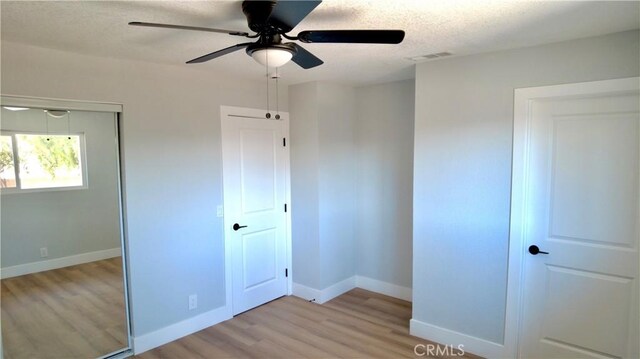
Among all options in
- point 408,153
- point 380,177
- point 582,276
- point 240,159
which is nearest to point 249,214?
point 240,159

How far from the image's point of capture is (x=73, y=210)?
9.53 feet

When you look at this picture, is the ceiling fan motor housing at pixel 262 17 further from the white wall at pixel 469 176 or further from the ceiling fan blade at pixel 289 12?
the white wall at pixel 469 176

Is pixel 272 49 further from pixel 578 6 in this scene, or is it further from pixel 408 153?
pixel 408 153

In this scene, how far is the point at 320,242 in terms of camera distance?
13.2ft

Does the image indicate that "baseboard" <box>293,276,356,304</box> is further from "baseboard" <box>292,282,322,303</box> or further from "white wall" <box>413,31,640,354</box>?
"white wall" <box>413,31,640,354</box>

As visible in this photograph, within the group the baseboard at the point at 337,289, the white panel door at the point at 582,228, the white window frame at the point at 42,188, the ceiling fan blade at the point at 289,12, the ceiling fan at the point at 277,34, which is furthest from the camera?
the baseboard at the point at 337,289

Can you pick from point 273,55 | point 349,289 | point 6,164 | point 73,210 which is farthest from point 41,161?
point 349,289

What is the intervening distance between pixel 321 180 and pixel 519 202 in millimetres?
1946

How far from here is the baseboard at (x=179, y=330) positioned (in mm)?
3068

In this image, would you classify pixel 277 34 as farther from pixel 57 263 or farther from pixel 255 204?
pixel 57 263

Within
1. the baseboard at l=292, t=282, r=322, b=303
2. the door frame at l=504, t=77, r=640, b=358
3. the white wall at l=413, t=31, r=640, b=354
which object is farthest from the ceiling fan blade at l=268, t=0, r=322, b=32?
the baseboard at l=292, t=282, r=322, b=303

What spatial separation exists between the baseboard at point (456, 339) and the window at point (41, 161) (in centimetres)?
311

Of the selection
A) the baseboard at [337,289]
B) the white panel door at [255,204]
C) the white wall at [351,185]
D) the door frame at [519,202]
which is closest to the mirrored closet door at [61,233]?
the white panel door at [255,204]

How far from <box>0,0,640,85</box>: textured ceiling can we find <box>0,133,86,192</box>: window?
0.67m
